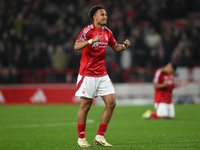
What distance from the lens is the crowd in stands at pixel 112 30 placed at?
64.2 feet

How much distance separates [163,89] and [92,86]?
6492mm

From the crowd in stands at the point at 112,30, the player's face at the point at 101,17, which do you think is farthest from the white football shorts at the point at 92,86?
the crowd in stands at the point at 112,30

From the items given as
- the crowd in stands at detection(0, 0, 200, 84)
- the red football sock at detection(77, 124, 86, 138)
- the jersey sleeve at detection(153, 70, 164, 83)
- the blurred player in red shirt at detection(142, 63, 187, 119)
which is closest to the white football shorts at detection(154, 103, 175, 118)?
the blurred player in red shirt at detection(142, 63, 187, 119)

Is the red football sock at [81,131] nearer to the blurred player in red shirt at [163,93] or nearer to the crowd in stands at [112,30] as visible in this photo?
the blurred player in red shirt at [163,93]

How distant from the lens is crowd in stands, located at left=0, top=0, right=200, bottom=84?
770 inches

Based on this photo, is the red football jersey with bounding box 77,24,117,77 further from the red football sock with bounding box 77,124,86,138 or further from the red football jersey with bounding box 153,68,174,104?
the red football jersey with bounding box 153,68,174,104

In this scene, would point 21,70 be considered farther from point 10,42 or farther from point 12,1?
point 12,1

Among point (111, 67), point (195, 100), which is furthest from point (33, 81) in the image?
point (195, 100)

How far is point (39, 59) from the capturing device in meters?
21.1

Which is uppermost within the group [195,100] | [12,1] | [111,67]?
[12,1]

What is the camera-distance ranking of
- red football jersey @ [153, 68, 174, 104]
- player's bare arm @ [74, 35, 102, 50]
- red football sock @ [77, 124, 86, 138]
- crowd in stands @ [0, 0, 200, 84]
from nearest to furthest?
player's bare arm @ [74, 35, 102, 50], red football sock @ [77, 124, 86, 138], red football jersey @ [153, 68, 174, 104], crowd in stands @ [0, 0, 200, 84]

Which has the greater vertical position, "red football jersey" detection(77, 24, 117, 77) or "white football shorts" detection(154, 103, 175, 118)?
"red football jersey" detection(77, 24, 117, 77)

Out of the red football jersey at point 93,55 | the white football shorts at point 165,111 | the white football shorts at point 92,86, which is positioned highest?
the red football jersey at point 93,55

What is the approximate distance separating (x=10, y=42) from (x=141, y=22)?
6.76 m
